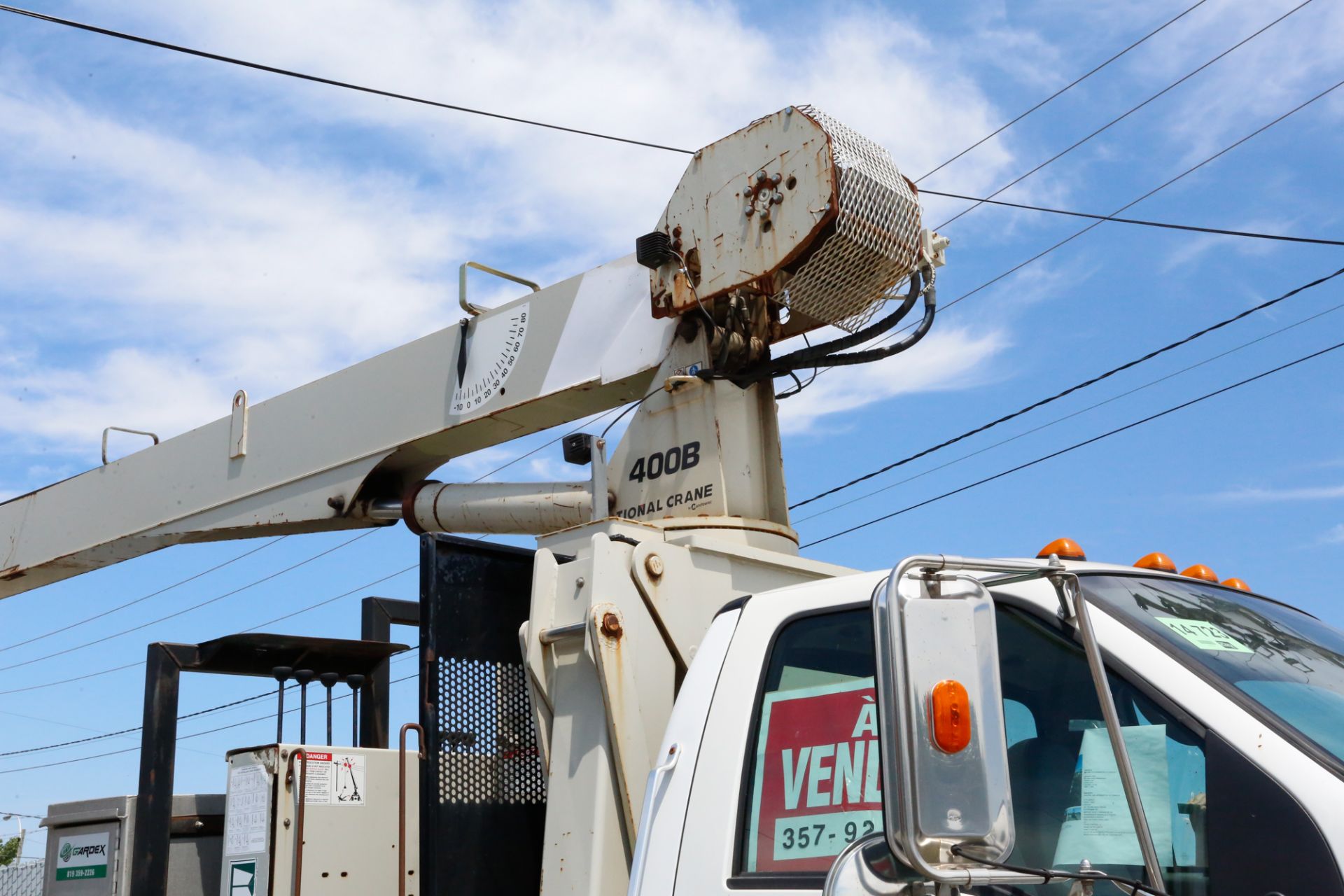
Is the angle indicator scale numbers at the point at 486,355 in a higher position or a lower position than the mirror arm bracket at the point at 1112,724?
higher

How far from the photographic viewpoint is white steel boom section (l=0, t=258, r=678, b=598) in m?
5.01

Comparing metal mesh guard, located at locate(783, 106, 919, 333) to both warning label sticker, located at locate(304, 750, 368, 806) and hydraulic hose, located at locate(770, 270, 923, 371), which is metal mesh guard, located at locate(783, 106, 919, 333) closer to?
hydraulic hose, located at locate(770, 270, 923, 371)

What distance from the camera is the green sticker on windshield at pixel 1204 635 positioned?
7.39 feet

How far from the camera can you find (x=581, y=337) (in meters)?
5.05

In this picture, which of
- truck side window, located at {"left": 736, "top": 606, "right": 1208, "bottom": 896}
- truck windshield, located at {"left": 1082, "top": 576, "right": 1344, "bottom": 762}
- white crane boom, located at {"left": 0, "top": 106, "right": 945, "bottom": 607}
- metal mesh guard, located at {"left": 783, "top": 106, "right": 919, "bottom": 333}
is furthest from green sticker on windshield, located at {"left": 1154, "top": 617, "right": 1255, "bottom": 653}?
metal mesh guard, located at {"left": 783, "top": 106, "right": 919, "bottom": 333}

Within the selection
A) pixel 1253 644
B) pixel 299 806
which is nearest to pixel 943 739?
pixel 1253 644

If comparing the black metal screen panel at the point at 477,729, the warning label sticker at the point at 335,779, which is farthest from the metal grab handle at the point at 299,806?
the black metal screen panel at the point at 477,729

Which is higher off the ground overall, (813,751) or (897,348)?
(897,348)

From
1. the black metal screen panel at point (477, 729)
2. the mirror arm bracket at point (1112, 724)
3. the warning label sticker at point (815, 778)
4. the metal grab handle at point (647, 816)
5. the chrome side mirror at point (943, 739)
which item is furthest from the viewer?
the black metal screen panel at point (477, 729)

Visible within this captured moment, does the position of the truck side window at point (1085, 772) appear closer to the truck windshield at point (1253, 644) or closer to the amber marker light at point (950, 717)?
the truck windshield at point (1253, 644)

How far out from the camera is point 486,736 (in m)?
3.49

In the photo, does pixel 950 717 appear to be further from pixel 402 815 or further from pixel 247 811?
pixel 247 811

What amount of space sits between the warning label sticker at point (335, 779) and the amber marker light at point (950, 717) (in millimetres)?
2770

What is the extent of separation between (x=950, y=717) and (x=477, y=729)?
184cm
